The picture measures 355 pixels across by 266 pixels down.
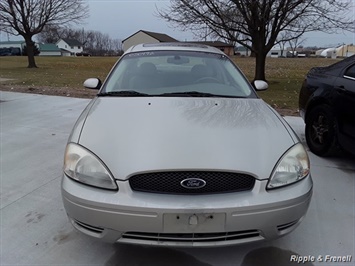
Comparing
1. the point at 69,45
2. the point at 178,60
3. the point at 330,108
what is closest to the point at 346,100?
the point at 330,108

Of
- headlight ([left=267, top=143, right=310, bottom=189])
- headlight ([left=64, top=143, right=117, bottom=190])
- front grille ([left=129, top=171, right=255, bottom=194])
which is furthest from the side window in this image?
headlight ([left=64, top=143, right=117, bottom=190])

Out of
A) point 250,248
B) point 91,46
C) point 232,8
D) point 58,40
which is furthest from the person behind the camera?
point 91,46

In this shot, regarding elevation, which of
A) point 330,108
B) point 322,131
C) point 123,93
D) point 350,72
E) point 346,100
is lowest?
point 322,131

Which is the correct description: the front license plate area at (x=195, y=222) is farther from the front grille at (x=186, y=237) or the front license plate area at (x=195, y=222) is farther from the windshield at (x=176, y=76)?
the windshield at (x=176, y=76)

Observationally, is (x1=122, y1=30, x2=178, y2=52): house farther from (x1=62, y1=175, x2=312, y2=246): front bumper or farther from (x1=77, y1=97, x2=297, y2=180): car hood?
(x1=62, y1=175, x2=312, y2=246): front bumper

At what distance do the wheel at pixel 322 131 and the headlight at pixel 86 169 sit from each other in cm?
291

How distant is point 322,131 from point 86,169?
319 cm

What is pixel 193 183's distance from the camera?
1.84 m

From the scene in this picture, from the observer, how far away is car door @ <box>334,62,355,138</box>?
341 cm

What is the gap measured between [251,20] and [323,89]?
24.8ft

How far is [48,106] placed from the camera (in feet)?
23.6

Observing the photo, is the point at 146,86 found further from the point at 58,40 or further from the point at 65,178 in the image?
the point at 58,40

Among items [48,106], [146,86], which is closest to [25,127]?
[48,106]

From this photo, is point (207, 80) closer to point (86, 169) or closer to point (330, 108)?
point (330, 108)
